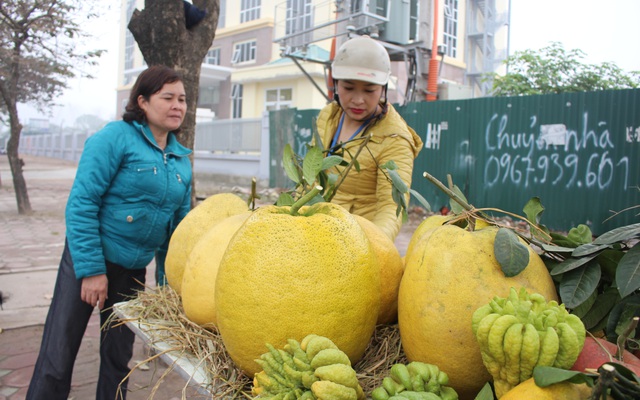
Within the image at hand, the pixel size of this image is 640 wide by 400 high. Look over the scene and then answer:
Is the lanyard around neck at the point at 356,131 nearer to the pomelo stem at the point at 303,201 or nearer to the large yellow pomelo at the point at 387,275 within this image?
the large yellow pomelo at the point at 387,275

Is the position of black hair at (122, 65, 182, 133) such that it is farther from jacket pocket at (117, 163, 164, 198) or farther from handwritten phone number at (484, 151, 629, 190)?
handwritten phone number at (484, 151, 629, 190)

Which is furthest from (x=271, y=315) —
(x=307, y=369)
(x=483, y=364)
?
(x=483, y=364)

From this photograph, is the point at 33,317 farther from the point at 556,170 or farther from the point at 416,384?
the point at 556,170

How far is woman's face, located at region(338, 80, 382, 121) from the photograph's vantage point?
7.00 ft

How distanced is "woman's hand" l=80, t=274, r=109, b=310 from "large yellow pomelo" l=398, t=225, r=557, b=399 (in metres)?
1.62

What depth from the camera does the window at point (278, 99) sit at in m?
24.1

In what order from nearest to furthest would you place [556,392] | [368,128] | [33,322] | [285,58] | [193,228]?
[556,392]
[193,228]
[368,128]
[33,322]
[285,58]

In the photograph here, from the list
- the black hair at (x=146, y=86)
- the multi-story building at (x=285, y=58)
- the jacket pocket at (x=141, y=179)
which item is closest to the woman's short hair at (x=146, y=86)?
the black hair at (x=146, y=86)

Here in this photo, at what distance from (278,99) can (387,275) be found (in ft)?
78.6

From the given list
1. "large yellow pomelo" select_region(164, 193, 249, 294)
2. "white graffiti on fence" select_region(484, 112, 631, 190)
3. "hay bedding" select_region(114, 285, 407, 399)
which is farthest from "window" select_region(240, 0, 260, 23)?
"hay bedding" select_region(114, 285, 407, 399)

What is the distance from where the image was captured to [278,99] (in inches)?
966

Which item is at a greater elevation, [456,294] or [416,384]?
[456,294]

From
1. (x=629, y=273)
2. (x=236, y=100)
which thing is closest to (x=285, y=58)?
(x=236, y=100)

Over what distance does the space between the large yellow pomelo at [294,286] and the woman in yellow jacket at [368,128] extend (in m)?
0.84
